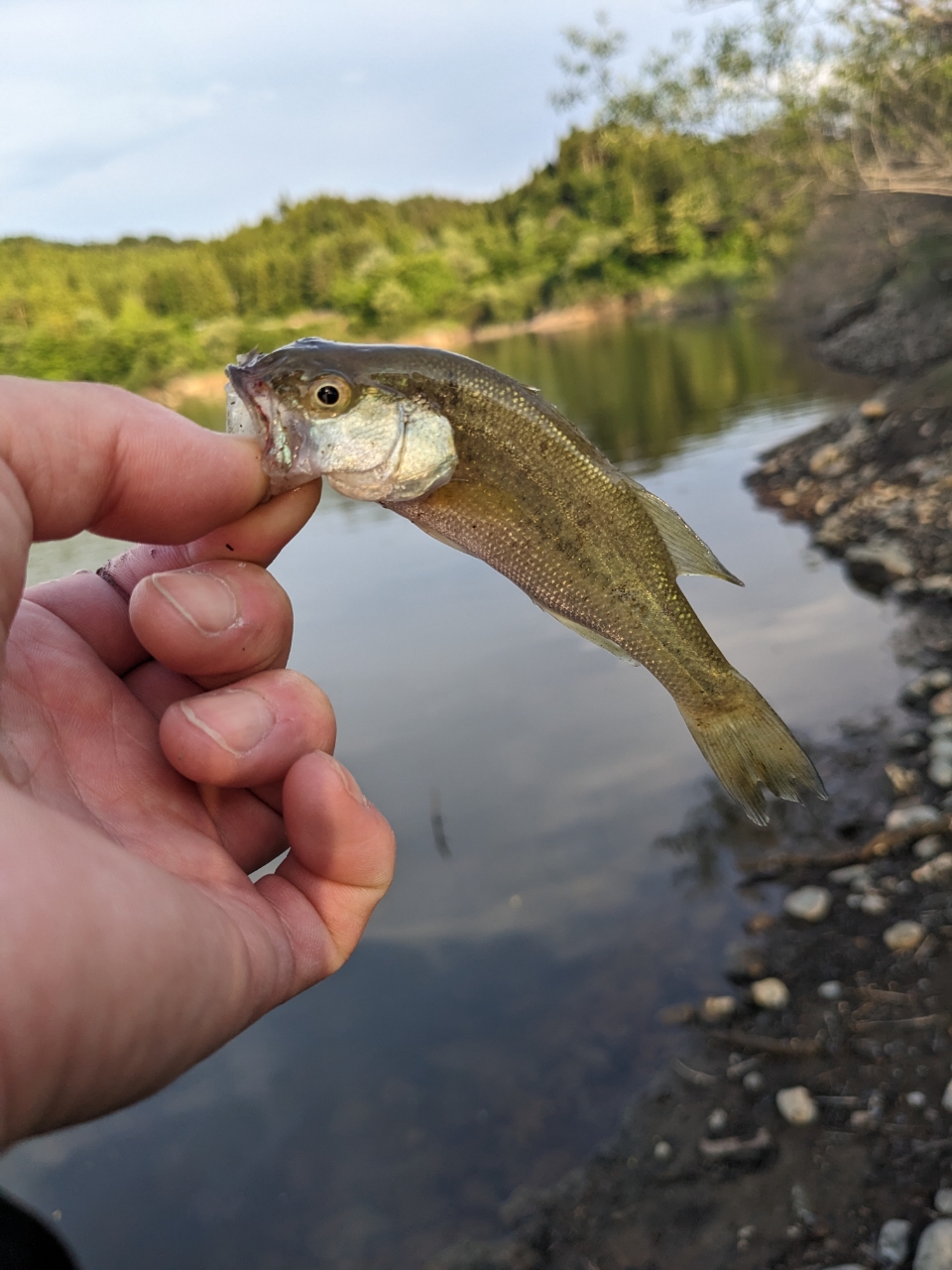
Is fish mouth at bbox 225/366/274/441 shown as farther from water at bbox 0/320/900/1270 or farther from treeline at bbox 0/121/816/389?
water at bbox 0/320/900/1270

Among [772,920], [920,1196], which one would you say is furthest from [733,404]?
[920,1196]

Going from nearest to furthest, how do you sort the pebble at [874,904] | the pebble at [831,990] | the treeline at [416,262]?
the pebble at [831,990]
the pebble at [874,904]
the treeline at [416,262]

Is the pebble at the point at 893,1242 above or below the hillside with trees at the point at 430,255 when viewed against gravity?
below

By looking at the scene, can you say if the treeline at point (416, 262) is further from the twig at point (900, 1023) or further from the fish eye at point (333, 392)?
the twig at point (900, 1023)

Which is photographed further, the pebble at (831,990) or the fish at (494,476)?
the pebble at (831,990)

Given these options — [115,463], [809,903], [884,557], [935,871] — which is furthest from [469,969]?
[884,557]

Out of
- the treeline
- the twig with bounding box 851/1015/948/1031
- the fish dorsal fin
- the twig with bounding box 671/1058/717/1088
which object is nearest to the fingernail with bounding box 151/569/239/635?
the fish dorsal fin

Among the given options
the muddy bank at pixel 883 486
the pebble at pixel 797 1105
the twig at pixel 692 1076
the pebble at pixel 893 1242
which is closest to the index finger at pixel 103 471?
the pebble at pixel 893 1242

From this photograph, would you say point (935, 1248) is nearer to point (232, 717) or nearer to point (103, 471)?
point (232, 717)
